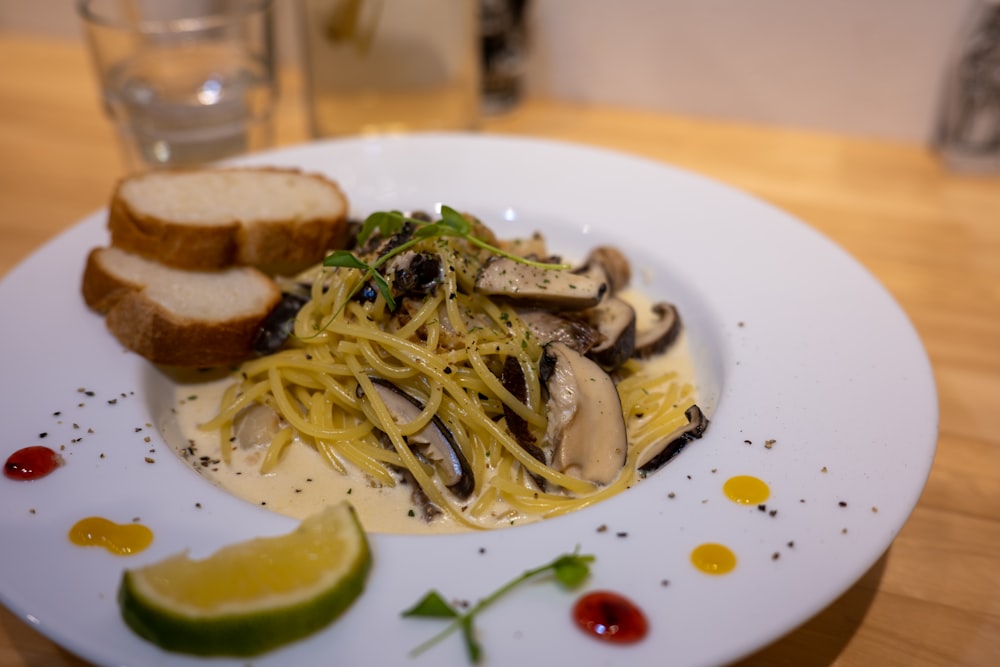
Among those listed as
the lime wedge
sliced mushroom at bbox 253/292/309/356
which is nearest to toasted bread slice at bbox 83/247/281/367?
sliced mushroom at bbox 253/292/309/356

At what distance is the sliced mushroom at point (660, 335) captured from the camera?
294 cm

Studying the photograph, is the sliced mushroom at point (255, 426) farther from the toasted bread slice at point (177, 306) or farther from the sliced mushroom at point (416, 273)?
Answer: the sliced mushroom at point (416, 273)

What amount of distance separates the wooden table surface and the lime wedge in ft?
1.75

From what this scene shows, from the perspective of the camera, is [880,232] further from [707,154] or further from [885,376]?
[885,376]

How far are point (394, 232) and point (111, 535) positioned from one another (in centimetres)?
132

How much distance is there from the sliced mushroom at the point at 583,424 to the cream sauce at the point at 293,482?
217 mm

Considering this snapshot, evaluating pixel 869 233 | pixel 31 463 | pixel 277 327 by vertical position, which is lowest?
pixel 869 233

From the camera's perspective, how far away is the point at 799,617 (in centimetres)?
172

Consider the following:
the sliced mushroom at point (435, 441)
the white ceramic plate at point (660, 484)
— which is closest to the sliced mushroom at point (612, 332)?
the white ceramic plate at point (660, 484)

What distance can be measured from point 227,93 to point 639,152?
90.0 inches

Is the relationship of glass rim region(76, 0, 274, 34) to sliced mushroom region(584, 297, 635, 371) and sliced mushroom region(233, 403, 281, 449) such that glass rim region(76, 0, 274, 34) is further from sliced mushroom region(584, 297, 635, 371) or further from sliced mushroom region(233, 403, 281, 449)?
sliced mushroom region(584, 297, 635, 371)

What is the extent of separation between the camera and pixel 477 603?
1781 mm

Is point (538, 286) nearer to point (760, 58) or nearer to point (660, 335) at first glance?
point (660, 335)

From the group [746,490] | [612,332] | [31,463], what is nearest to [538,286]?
[612,332]
